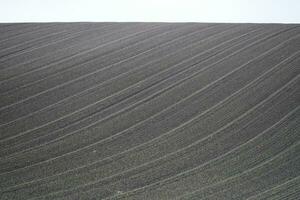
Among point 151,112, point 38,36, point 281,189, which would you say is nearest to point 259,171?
point 281,189

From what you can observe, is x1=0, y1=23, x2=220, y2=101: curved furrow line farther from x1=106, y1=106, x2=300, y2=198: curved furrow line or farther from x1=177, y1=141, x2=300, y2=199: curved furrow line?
x1=177, y1=141, x2=300, y2=199: curved furrow line

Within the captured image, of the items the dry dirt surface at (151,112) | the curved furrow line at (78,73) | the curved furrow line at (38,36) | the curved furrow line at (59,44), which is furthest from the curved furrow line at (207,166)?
the curved furrow line at (38,36)

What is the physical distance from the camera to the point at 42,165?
1.59m

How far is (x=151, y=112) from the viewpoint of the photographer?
194cm

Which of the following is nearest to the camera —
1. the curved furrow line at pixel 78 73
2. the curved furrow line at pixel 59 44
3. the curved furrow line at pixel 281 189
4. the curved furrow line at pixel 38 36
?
the curved furrow line at pixel 281 189

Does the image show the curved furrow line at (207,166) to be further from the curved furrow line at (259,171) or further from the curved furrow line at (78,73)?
the curved furrow line at (78,73)

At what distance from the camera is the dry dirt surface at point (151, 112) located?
1479 millimetres

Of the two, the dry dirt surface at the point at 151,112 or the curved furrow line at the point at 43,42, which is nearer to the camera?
the dry dirt surface at the point at 151,112

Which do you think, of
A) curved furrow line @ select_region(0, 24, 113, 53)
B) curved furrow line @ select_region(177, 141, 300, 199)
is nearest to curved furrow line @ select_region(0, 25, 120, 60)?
curved furrow line @ select_region(0, 24, 113, 53)

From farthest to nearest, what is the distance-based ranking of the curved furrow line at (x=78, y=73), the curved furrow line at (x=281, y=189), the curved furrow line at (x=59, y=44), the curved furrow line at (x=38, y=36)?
the curved furrow line at (x=38, y=36), the curved furrow line at (x=59, y=44), the curved furrow line at (x=78, y=73), the curved furrow line at (x=281, y=189)

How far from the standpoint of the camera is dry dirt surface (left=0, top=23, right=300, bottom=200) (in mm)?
1479

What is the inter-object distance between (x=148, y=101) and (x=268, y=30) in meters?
1.19

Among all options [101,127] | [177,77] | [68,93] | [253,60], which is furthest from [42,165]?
[253,60]

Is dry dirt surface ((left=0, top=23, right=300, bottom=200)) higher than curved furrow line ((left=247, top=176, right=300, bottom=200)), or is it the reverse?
curved furrow line ((left=247, top=176, right=300, bottom=200))
